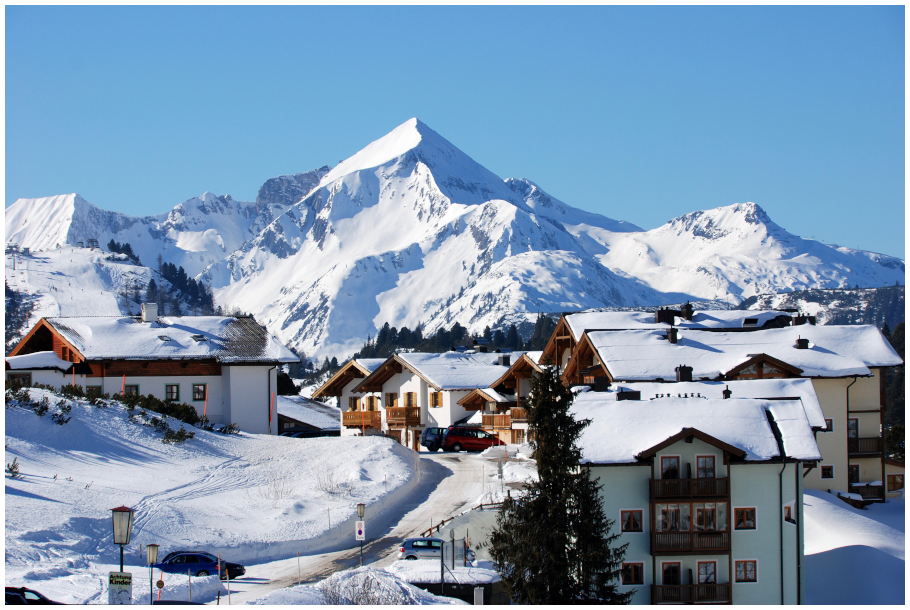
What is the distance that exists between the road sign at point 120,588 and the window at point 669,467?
696 inches

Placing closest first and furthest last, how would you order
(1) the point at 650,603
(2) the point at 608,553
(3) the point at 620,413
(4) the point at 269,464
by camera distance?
(2) the point at 608,553
(1) the point at 650,603
(3) the point at 620,413
(4) the point at 269,464

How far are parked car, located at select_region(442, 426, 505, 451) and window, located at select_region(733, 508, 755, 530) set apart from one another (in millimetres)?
29062

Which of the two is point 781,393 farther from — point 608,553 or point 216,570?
point 216,570

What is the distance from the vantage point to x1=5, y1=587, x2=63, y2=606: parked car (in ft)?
91.8

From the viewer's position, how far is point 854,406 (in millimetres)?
59094

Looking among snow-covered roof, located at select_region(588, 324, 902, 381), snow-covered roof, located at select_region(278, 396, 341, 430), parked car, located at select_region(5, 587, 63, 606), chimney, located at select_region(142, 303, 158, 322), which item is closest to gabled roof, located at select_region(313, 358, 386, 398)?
snow-covered roof, located at select_region(278, 396, 341, 430)

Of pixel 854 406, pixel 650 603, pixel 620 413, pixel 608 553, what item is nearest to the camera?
pixel 608 553

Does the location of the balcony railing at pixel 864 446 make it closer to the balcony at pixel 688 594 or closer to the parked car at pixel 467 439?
the parked car at pixel 467 439

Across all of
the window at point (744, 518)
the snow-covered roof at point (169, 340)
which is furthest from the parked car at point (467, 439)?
the window at point (744, 518)

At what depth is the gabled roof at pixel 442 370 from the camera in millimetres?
77688

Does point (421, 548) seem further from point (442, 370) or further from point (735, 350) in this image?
point (442, 370)

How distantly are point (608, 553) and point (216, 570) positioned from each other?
10587 mm

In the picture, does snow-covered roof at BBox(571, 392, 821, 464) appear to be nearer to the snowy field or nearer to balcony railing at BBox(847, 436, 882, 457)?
the snowy field

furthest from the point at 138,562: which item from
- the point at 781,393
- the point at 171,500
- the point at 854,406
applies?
the point at 854,406
